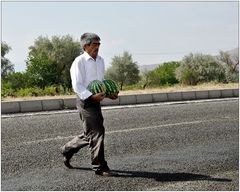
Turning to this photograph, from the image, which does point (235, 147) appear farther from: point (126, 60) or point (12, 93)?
point (126, 60)

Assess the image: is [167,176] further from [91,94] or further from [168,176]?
[91,94]

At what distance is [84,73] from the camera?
603 cm

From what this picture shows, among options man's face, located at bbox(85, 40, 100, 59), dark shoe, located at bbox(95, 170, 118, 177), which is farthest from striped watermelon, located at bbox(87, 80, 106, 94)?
dark shoe, located at bbox(95, 170, 118, 177)

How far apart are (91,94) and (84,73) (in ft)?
1.00

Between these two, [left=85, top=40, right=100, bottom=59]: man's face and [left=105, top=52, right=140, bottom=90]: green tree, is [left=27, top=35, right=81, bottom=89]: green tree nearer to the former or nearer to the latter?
[left=105, top=52, right=140, bottom=90]: green tree

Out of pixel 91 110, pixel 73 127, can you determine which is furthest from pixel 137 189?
pixel 73 127

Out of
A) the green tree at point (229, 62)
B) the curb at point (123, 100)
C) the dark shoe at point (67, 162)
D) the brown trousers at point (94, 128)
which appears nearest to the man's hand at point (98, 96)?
the brown trousers at point (94, 128)

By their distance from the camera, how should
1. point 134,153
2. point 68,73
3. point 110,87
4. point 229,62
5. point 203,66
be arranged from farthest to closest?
point 229,62 < point 203,66 < point 68,73 < point 134,153 < point 110,87

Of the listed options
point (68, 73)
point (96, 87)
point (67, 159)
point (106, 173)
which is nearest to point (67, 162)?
point (67, 159)

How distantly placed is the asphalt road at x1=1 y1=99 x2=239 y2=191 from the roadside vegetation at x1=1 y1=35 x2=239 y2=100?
703 cm

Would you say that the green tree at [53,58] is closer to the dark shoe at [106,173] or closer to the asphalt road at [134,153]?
the asphalt road at [134,153]

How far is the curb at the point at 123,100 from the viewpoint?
1336cm

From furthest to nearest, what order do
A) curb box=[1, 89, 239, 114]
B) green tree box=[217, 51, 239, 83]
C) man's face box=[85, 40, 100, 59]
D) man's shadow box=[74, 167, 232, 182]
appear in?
green tree box=[217, 51, 239, 83]
curb box=[1, 89, 239, 114]
man's face box=[85, 40, 100, 59]
man's shadow box=[74, 167, 232, 182]

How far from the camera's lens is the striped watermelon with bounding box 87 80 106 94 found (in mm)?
5945
